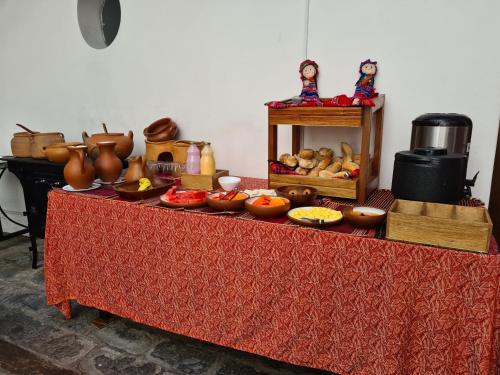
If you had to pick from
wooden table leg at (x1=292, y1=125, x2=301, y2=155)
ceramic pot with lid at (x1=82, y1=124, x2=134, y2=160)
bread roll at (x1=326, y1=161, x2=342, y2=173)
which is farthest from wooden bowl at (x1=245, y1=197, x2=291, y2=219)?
ceramic pot with lid at (x1=82, y1=124, x2=134, y2=160)

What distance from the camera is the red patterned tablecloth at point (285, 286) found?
1.11 meters

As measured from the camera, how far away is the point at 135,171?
6.17 ft

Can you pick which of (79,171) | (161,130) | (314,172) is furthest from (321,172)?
(79,171)

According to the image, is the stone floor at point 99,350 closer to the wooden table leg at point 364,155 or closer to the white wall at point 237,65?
the wooden table leg at point 364,155

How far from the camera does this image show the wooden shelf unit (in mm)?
1476

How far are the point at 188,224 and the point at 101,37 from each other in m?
1.89

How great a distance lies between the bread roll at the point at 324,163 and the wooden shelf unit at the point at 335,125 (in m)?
0.09

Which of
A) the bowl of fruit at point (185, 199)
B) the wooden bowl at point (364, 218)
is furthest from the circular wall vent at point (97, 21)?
the wooden bowl at point (364, 218)

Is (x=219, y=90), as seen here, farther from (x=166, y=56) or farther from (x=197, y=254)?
(x=197, y=254)

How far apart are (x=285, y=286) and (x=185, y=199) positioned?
0.58m

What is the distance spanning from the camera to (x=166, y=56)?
229 cm

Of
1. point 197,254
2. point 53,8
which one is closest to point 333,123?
point 197,254

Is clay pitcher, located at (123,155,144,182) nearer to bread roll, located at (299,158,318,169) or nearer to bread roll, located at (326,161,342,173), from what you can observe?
bread roll, located at (299,158,318,169)

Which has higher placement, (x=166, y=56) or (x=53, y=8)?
(x=53, y=8)
